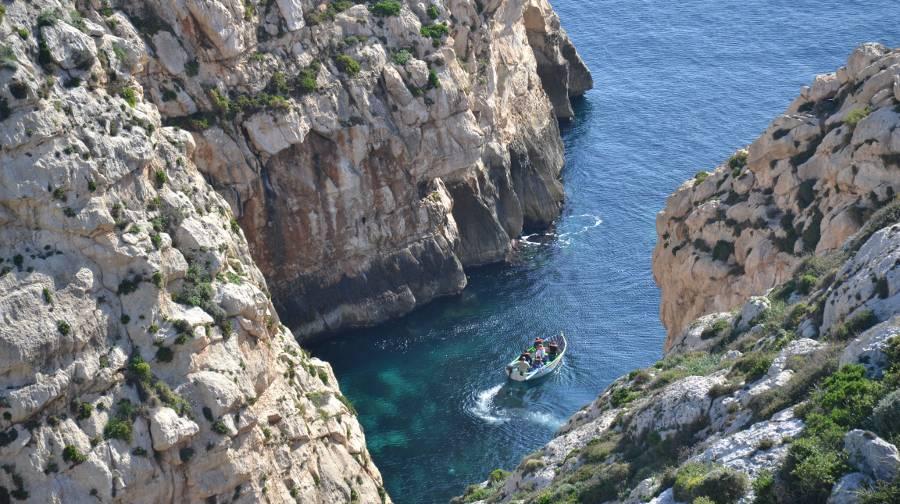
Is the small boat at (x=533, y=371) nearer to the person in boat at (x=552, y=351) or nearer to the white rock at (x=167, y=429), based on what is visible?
the person in boat at (x=552, y=351)

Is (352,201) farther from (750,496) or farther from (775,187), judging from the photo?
(750,496)

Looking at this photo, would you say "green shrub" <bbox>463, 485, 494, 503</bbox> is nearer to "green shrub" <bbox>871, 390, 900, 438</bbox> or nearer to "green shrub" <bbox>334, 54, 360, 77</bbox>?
"green shrub" <bbox>871, 390, 900, 438</bbox>

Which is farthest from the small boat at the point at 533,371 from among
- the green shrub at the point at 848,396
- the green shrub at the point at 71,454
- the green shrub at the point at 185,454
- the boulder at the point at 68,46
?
the green shrub at the point at 848,396

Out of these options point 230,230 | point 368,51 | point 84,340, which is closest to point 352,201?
point 368,51

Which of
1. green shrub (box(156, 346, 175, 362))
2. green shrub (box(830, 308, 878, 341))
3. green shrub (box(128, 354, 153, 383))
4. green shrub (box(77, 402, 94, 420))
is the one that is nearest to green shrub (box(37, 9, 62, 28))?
green shrub (box(156, 346, 175, 362))

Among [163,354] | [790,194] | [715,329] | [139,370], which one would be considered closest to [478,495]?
[715,329]

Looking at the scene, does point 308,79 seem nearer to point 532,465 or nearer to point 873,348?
point 532,465
